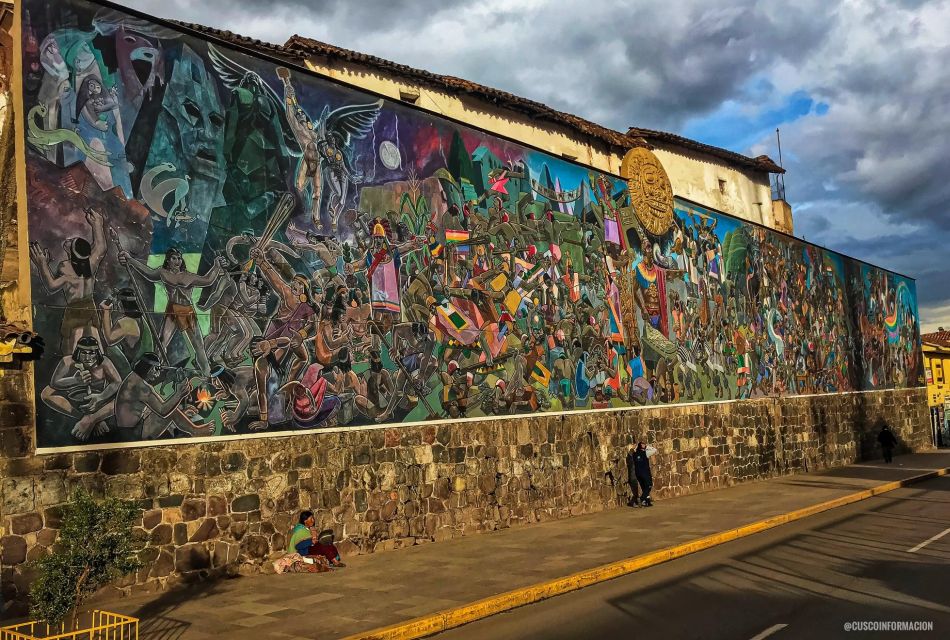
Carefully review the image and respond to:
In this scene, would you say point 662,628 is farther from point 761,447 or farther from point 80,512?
point 761,447

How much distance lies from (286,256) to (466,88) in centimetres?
1280

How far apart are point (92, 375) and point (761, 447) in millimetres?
21707

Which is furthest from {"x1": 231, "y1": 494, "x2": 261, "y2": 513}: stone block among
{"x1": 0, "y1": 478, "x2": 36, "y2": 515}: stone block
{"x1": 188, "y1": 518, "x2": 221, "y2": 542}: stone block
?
{"x1": 0, "y1": 478, "x2": 36, "y2": 515}: stone block

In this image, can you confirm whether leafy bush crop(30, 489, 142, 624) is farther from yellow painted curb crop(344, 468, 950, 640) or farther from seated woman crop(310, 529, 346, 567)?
seated woman crop(310, 529, 346, 567)

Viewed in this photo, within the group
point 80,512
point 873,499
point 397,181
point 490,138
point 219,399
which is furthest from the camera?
point 873,499

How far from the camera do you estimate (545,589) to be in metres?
9.65

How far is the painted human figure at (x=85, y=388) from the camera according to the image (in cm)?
952

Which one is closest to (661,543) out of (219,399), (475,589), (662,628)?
(475,589)

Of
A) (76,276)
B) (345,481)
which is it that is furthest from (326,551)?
(76,276)

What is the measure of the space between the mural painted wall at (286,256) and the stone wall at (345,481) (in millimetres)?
362

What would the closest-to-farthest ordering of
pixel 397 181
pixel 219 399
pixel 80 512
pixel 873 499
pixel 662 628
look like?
pixel 80 512 → pixel 662 628 → pixel 219 399 → pixel 397 181 → pixel 873 499

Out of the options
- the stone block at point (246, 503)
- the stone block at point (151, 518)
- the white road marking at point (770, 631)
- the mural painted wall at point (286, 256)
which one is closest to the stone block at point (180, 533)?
the stone block at point (151, 518)

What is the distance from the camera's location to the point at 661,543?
12742mm

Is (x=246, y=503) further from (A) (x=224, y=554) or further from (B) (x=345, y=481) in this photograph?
(B) (x=345, y=481)
